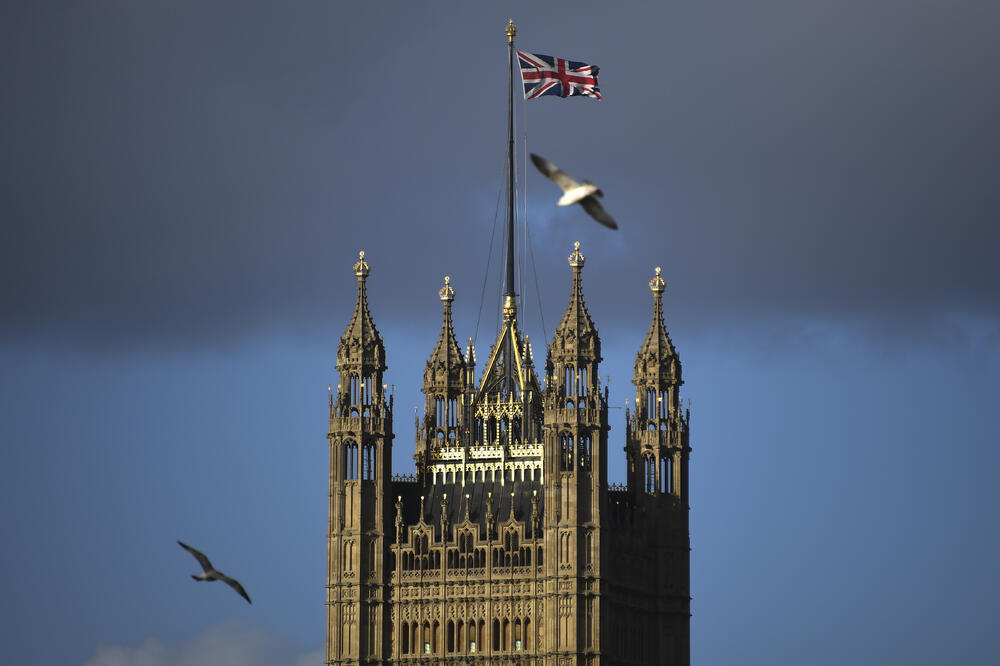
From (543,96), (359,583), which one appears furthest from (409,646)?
(543,96)

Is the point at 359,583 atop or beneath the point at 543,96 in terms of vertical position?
beneath

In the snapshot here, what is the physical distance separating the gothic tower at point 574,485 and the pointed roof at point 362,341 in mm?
9549

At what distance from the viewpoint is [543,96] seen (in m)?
195

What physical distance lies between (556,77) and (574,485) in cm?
2233

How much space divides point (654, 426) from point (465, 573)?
14.4 meters

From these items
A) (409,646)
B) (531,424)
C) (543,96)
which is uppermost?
(543,96)

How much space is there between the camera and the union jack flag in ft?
636

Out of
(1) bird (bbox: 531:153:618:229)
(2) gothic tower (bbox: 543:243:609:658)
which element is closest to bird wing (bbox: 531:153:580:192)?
(1) bird (bbox: 531:153:618:229)

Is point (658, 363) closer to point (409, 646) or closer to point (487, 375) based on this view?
point (487, 375)

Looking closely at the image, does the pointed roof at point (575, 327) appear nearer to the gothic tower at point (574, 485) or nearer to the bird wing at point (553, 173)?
the gothic tower at point (574, 485)

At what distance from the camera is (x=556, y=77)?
7662 inches

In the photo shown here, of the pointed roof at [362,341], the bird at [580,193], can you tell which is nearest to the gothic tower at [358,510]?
the pointed roof at [362,341]

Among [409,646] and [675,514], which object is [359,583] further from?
[675,514]

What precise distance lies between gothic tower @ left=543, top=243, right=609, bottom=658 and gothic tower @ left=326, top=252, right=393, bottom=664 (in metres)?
9.10
